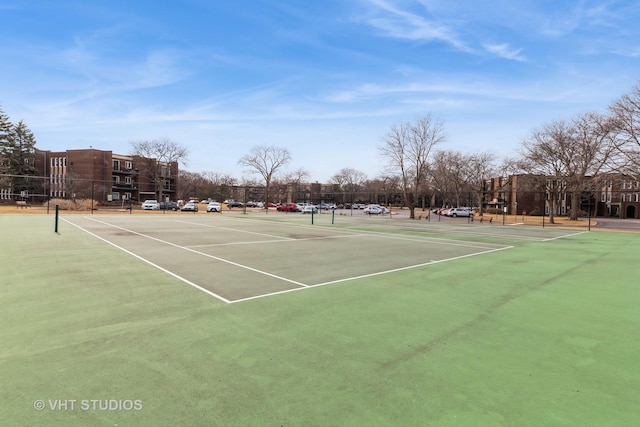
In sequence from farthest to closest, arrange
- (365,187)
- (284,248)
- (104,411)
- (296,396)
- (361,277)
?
(365,187) < (284,248) < (361,277) < (296,396) < (104,411)

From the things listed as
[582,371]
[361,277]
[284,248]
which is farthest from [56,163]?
[582,371]

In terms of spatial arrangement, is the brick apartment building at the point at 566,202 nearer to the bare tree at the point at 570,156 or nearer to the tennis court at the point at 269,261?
the bare tree at the point at 570,156

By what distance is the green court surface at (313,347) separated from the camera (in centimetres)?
315

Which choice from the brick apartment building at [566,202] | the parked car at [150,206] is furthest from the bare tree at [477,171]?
the parked car at [150,206]

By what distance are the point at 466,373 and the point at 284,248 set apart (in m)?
10.7

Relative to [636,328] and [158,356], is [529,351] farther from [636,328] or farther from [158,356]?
[158,356]

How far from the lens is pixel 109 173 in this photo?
73.4 metres

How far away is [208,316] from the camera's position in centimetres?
562

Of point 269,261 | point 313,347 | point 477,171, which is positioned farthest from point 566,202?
point 313,347
